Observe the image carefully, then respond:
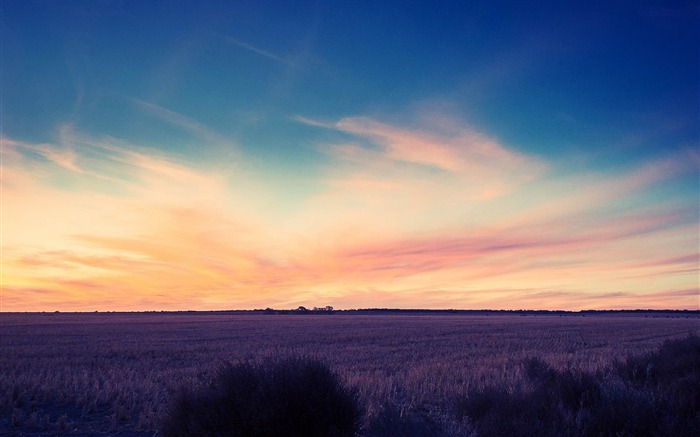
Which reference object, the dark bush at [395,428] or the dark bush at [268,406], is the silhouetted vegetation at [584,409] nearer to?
the dark bush at [395,428]

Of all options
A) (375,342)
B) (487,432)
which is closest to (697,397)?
(487,432)

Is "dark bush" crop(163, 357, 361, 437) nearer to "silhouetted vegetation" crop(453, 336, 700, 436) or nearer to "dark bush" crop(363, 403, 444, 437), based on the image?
"dark bush" crop(363, 403, 444, 437)

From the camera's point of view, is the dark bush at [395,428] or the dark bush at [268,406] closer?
the dark bush at [268,406]

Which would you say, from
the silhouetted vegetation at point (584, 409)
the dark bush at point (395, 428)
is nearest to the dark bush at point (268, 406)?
the dark bush at point (395, 428)

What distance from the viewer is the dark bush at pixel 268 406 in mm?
6273

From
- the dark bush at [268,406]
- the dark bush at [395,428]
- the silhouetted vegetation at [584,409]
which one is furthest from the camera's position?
the silhouetted vegetation at [584,409]

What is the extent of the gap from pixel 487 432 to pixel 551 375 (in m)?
4.92

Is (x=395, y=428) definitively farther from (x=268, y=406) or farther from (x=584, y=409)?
(x=584, y=409)

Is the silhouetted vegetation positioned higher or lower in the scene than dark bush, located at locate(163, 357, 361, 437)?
lower

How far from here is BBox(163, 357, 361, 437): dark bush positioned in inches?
247

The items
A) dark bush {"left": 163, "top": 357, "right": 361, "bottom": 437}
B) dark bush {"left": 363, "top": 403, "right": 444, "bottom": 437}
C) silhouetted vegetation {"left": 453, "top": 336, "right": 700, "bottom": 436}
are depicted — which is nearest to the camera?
dark bush {"left": 163, "top": 357, "right": 361, "bottom": 437}

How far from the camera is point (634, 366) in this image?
14.1 meters

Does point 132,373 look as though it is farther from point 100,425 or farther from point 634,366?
point 634,366

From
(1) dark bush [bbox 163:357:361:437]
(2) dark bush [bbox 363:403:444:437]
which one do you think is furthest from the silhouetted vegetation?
(1) dark bush [bbox 163:357:361:437]
